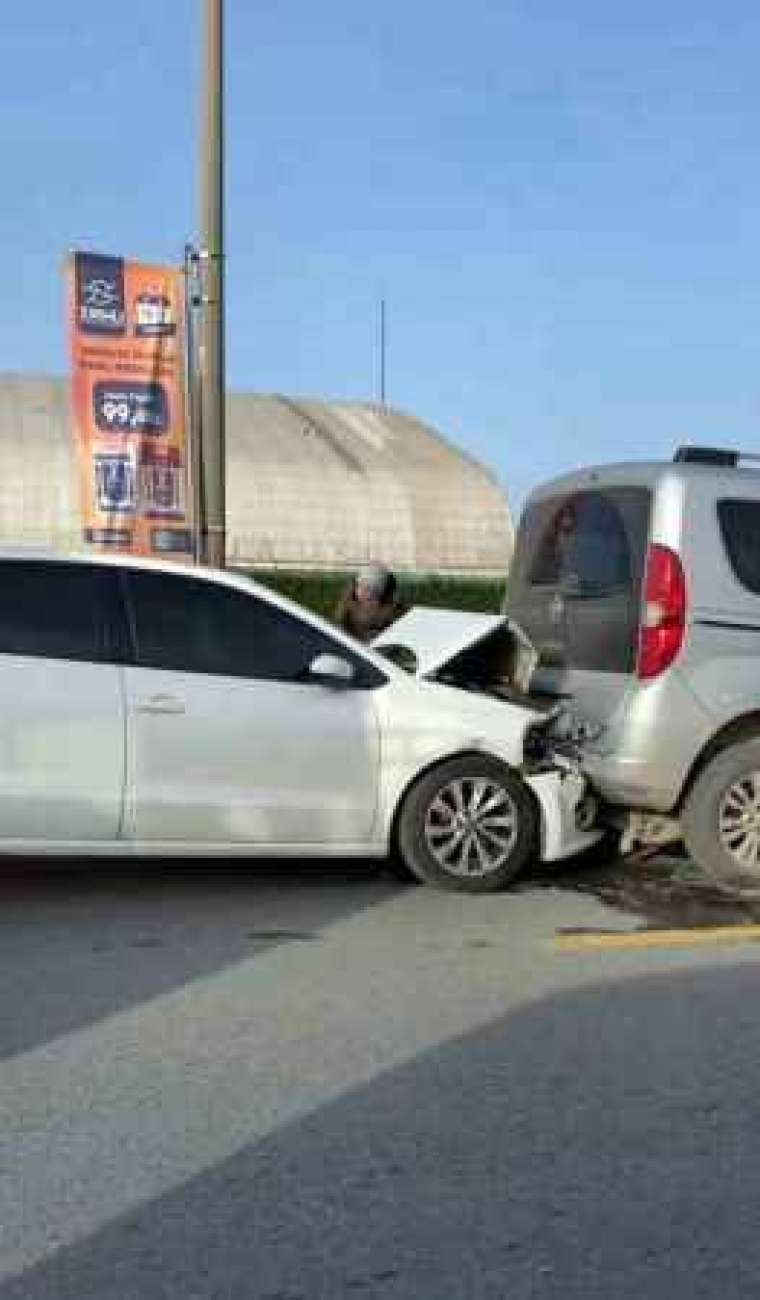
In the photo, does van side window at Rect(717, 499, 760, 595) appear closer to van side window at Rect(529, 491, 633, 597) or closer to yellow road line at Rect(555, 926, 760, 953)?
van side window at Rect(529, 491, 633, 597)

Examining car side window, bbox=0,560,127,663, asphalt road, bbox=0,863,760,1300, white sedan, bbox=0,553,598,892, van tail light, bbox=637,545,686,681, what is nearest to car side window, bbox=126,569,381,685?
white sedan, bbox=0,553,598,892

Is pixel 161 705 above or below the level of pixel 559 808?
above

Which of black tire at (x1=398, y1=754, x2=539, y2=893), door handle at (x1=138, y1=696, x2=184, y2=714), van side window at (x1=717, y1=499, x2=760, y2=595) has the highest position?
van side window at (x1=717, y1=499, x2=760, y2=595)

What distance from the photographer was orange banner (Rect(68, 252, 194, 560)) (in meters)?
10.8

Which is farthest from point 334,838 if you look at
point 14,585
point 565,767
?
point 14,585

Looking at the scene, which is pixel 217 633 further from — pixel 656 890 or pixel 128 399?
pixel 128 399

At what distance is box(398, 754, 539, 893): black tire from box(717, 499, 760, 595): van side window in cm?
141

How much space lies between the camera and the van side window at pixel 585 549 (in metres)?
8.26

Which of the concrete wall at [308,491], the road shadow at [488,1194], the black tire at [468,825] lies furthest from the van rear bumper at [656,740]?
the concrete wall at [308,491]

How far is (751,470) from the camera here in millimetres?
8344

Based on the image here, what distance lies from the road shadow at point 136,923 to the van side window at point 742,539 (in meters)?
2.18

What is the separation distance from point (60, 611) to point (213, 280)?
11.9 feet

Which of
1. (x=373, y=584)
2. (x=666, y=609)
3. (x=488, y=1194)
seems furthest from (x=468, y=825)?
(x=488, y=1194)

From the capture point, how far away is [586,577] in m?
8.52
